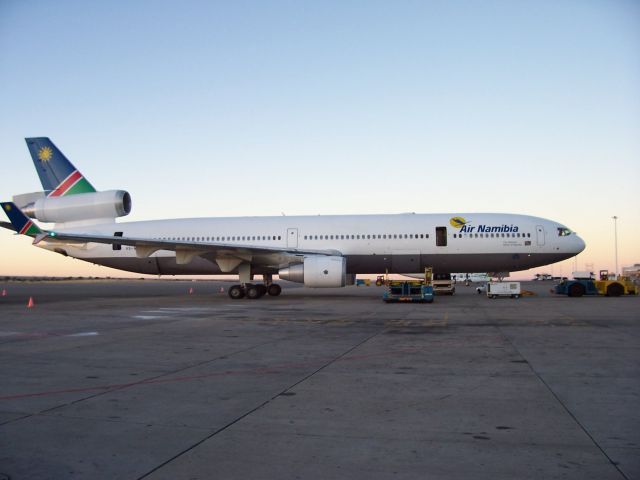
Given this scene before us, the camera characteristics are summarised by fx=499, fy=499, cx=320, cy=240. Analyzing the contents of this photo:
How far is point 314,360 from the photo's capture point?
22.9 feet

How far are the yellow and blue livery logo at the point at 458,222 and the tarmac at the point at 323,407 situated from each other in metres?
→ 12.4

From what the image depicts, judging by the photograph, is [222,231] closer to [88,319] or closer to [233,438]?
[88,319]

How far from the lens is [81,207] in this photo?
2444 cm

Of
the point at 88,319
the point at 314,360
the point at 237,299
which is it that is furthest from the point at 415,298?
the point at 314,360

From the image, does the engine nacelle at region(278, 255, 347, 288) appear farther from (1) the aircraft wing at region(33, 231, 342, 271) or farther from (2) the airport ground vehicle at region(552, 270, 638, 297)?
(2) the airport ground vehicle at region(552, 270, 638, 297)

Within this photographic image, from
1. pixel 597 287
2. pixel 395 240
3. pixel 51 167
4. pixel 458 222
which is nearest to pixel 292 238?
pixel 395 240

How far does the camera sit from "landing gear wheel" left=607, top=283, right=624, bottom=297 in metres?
22.9

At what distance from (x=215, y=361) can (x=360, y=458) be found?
161 inches

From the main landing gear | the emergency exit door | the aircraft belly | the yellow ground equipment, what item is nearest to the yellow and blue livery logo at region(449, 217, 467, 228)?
the aircraft belly

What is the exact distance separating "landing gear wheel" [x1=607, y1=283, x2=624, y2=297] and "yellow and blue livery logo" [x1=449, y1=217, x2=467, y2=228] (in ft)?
25.6

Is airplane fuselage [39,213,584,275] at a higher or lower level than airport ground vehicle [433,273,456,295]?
higher

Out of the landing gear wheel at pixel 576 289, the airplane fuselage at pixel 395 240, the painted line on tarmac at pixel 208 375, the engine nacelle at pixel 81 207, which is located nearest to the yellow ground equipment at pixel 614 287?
the landing gear wheel at pixel 576 289

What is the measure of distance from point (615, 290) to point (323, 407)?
22.9 m

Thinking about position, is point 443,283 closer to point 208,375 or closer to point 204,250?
point 204,250
